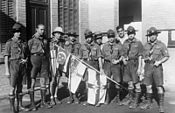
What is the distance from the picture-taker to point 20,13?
408 inches

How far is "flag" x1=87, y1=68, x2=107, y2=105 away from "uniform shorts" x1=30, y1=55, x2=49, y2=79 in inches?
49.2

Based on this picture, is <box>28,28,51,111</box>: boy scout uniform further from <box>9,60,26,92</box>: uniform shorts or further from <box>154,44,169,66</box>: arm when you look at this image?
<box>154,44,169,66</box>: arm

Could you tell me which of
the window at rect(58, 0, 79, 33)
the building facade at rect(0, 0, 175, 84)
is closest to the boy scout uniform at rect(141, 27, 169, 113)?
the building facade at rect(0, 0, 175, 84)

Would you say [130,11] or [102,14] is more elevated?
[130,11]

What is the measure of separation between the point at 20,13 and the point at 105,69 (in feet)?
12.5

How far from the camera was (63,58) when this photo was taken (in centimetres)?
850

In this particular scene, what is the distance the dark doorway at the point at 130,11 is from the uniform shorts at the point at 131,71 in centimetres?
751

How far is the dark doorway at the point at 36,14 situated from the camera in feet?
35.9

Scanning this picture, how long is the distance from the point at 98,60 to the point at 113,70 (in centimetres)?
57

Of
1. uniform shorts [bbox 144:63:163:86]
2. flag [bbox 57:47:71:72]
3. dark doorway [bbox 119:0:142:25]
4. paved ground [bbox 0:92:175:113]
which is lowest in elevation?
paved ground [bbox 0:92:175:113]

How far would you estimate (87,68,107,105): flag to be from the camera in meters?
8.29

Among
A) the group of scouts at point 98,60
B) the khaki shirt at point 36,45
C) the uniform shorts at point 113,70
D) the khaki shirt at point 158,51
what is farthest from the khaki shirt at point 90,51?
the khaki shirt at point 158,51

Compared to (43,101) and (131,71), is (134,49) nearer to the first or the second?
(131,71)

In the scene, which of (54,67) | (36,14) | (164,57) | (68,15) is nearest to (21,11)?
(36,14)
